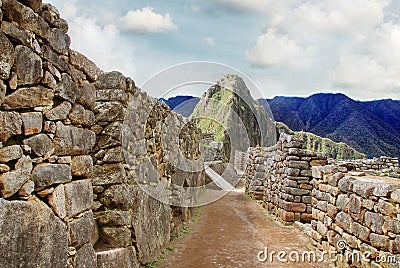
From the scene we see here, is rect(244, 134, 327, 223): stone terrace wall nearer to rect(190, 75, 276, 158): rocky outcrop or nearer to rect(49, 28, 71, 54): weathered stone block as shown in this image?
rect(49, 28, 71, 54): weathered stone block

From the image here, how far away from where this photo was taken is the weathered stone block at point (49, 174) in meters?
2.61

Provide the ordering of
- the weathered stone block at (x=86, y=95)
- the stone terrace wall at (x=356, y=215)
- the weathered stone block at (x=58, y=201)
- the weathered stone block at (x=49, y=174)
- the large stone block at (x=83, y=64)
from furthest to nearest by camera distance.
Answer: the stone terrace wall at (x=356, y=215), the weathered stone block at (x=86, y=95), the large stone block at (x=83, y=64), the weathered stone block at (x=58, y=201), the weathered stone block at (x=49, y=174)

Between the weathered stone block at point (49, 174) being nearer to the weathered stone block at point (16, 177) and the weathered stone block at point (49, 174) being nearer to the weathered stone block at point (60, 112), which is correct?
the weathered stone block at point (16, 177)

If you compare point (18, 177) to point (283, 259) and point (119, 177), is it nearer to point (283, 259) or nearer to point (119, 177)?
point (119, 177)

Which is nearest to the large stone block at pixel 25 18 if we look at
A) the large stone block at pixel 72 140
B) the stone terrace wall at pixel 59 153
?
the stone terrace wall at pixel 59 153

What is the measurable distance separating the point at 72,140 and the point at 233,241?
6097 millimetres

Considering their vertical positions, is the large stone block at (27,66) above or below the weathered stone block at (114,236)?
above

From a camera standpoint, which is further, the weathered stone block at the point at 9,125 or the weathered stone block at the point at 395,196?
the weathered stone block at the point at 395,196

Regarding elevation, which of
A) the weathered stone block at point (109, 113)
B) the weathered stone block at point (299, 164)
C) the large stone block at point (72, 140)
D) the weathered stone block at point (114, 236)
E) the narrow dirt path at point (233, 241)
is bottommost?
the narrow dirt path at point (233, 241)

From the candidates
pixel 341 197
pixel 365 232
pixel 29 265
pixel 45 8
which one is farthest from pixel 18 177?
pixel 341 197

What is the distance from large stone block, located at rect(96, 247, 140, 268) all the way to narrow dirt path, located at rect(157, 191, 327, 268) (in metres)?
1.31

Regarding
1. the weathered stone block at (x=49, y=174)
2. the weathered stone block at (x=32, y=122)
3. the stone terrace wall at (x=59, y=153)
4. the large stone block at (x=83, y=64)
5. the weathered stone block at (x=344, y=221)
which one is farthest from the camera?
the weathered stone block at (x=344, y=221)

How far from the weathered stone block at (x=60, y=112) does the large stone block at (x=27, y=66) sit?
0.34 m

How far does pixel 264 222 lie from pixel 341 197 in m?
4.93
